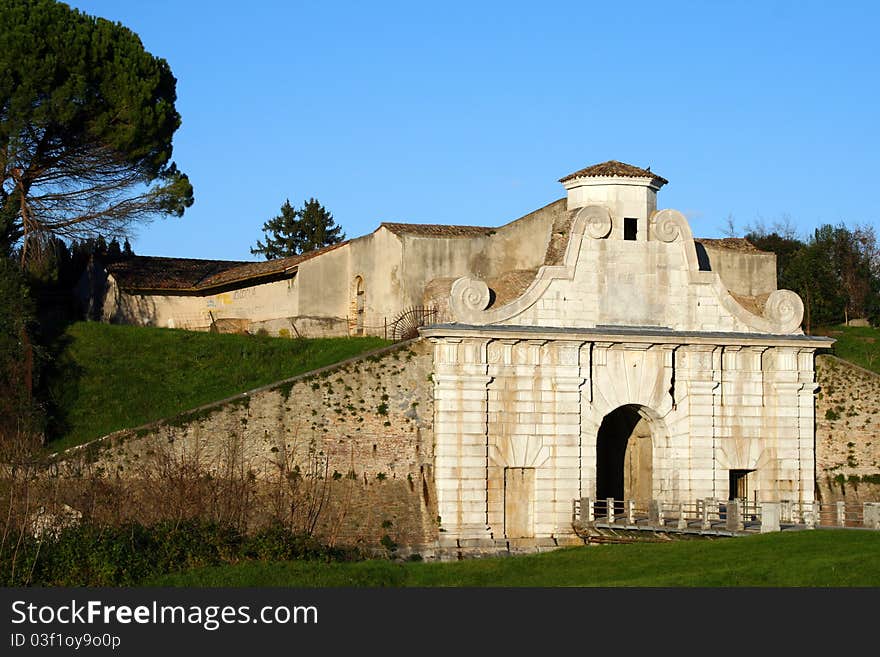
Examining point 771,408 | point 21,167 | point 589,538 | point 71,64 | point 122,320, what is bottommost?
point 589,538

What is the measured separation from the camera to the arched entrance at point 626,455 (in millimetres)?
38125

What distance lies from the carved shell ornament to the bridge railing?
5091 millimetres

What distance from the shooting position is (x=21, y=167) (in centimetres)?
3950

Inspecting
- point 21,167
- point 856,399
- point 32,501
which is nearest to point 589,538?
point 856,399

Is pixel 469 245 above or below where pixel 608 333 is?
above

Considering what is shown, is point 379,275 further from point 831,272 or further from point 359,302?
point 831,272

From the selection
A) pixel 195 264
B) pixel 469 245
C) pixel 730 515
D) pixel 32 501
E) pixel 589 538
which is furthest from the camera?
pixel 195 264

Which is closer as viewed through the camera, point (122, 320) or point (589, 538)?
point (589, 538)

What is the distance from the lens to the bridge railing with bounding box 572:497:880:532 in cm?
3098

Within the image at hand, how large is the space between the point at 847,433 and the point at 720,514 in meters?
5.22

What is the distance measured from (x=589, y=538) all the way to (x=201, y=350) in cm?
1108

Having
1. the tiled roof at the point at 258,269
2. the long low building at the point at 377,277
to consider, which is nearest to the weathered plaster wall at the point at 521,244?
the long low building at the point at 377,277

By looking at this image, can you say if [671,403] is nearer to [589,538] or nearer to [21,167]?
[589,538]

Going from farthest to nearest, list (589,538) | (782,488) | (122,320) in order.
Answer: (122,320)
(782,488)
(589,538)
